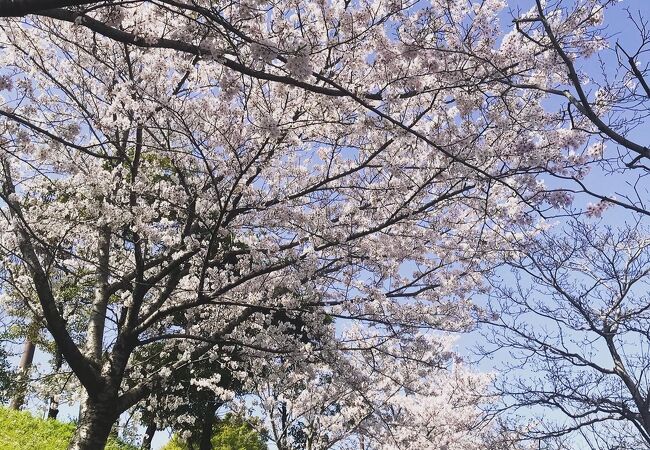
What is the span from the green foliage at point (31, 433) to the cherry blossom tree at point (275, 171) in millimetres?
3337

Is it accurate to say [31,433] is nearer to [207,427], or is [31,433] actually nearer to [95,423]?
[95,423]

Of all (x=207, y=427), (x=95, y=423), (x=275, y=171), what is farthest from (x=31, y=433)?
(x=275, y=171)

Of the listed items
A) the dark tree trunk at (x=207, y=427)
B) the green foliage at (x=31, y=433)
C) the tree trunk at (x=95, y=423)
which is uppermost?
the dark tree trunk at (x=207, y=427)

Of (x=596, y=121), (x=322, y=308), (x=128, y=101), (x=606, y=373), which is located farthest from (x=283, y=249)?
(x=606, y=373)

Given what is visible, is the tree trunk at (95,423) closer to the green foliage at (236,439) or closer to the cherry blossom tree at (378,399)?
the cherry blossom tree at (378,399)

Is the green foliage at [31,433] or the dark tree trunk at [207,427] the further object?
the dark tree trunk at [207,427]

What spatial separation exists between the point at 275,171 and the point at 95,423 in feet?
13.9

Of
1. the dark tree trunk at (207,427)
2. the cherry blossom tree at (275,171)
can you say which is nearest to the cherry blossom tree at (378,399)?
the cherry blossom tree at (275,171)

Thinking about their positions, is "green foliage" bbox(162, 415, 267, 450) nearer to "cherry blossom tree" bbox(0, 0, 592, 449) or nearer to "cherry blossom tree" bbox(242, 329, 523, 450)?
"cherry blossom tree" bbox(242, 329, 523, 450)

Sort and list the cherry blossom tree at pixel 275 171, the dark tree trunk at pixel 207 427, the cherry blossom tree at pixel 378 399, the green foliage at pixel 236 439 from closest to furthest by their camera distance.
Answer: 1. the cherry blossom tree at pixel 275 171
2. the cherry blossom tree at pixel 378 399
3. the dark tree trunk at pixel 207 427
4. the green foliage at pixel 236 439

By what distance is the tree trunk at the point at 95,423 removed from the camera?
21.7 ft

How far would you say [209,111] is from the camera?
7.17 meters

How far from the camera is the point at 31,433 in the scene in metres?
11.1

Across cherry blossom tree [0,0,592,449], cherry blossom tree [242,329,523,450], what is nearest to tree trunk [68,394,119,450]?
cherry blossom tree [0,0,592,449]
